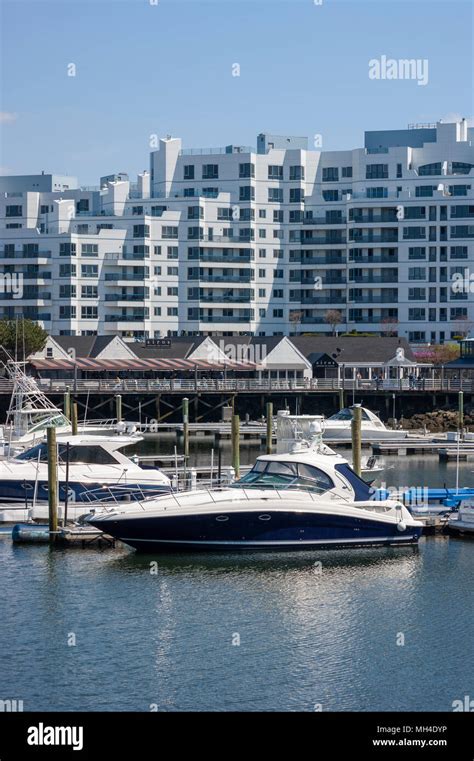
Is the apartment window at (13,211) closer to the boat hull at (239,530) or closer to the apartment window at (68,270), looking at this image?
the apartment window at (68,270)

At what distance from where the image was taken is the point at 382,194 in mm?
139250

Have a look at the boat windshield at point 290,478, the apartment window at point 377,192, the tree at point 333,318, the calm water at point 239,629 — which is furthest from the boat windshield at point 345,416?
the apartment window at point 377,192

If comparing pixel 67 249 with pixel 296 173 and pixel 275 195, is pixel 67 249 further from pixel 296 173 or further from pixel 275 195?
pixel 296 173

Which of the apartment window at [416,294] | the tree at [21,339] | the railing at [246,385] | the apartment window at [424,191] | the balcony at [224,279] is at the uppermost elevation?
the apartment window at [424,191]

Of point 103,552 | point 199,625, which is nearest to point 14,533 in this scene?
point 103,552

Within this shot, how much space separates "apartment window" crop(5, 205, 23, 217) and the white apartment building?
114 millimetres

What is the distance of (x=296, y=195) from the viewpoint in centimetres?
14188

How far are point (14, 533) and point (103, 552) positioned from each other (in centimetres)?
318

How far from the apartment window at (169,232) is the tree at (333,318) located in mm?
18547

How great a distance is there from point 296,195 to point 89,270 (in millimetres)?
25192

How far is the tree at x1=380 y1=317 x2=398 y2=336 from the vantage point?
135625mm

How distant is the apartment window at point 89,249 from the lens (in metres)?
134

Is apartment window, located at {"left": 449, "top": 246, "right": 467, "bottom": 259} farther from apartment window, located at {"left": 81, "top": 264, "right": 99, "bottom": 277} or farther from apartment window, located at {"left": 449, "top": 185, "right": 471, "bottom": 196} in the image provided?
apartment window, located at {"left": 81, "top": 264, "right": 99, "bottom": 277}
